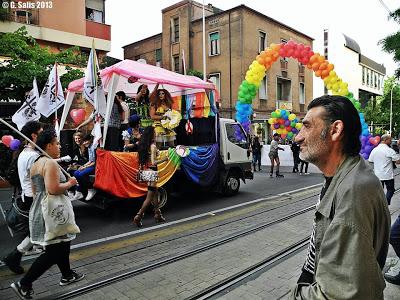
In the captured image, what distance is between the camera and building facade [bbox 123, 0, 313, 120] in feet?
91.6

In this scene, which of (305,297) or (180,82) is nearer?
(305,297)

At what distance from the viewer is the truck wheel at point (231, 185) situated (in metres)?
9.62

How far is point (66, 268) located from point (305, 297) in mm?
3410

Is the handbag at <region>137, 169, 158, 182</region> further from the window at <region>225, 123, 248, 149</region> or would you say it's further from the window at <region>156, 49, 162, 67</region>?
the window at <region>156, 49, 162, 67</region>

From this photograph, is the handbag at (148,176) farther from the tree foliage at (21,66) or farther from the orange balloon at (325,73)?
the orange balloon at (325,73)

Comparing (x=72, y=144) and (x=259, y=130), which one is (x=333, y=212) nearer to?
(x=72, y=144)

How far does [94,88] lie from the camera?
23.6 feet

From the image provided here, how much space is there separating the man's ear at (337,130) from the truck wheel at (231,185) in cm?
807

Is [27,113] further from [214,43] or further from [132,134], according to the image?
[214,43]

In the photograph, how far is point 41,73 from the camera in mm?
11086

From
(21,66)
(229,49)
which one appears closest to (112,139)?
(21,66)

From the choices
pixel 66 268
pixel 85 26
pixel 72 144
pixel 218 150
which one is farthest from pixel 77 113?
pixel 85 26

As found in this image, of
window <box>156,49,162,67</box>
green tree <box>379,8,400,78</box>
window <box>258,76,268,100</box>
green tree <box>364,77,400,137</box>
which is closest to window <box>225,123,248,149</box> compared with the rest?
green tree <box>379,8,400,78</box>

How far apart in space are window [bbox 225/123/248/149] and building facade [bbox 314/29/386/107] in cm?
3141
